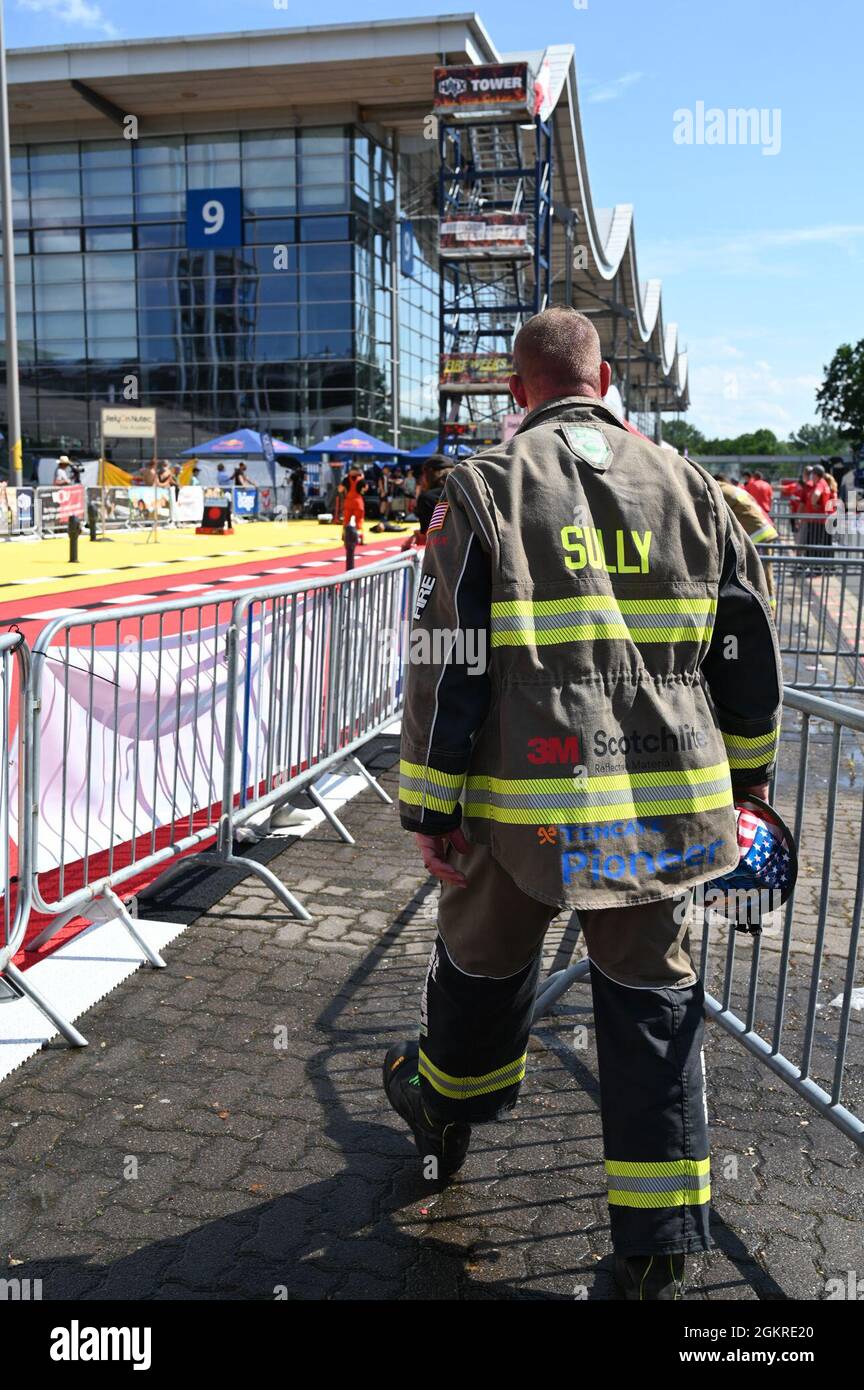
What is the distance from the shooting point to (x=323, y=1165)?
3203mm

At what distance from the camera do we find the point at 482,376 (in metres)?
43.2

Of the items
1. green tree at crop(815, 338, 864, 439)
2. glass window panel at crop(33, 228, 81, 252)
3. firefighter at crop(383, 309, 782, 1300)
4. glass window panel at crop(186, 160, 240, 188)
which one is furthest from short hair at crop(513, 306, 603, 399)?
green tree at crop(815, 338, 864, 439)

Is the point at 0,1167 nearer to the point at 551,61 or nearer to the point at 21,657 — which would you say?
the point at 21,657

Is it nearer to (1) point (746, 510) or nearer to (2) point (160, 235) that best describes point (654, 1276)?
(1) point (746, 510)

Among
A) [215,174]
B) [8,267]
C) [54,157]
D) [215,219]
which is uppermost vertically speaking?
[54,157]

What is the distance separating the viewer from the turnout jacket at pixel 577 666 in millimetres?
2402

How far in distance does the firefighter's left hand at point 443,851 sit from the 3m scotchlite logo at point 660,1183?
0.67 metres

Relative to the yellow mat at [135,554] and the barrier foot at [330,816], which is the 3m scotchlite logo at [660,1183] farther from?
the yellow mat at [135,554]

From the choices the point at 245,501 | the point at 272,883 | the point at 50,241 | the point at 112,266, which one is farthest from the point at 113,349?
the point at 272,883

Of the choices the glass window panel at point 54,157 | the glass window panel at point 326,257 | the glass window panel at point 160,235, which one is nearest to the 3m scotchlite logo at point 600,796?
the glass window panel at point 326,257

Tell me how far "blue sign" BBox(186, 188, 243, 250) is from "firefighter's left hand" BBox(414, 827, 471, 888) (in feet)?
154

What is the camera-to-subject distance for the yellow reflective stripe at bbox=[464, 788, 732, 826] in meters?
2.40

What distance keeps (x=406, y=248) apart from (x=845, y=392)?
62.4 metres

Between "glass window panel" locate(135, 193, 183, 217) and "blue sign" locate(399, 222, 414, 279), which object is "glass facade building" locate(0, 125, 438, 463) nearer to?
"glass window panel" locate(135, 193, 183, 217)
